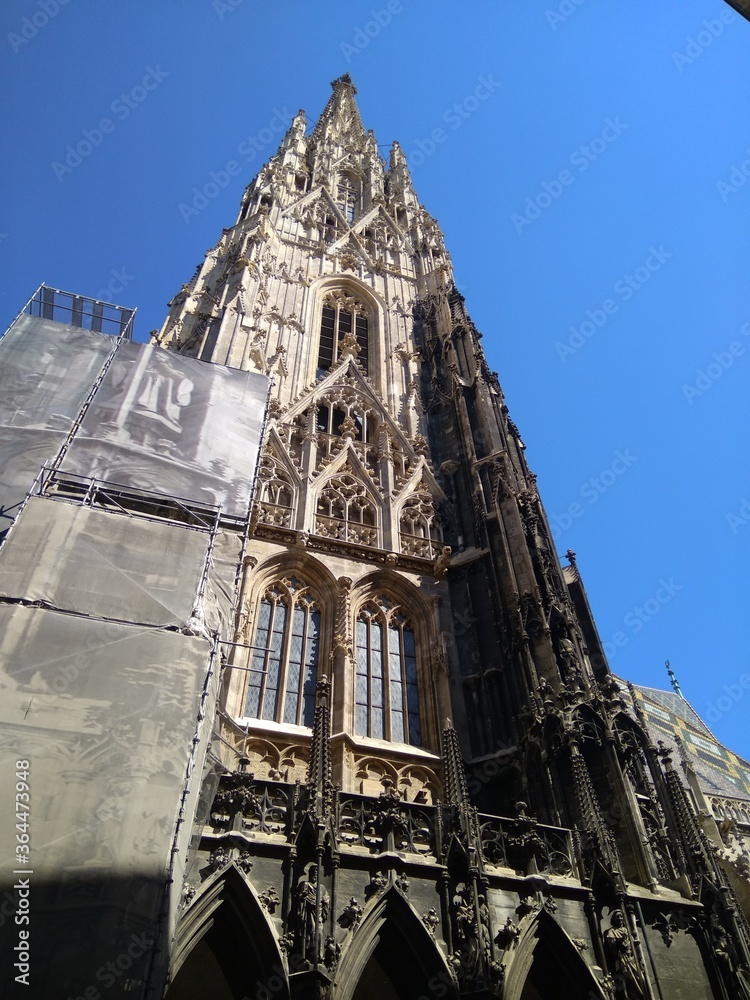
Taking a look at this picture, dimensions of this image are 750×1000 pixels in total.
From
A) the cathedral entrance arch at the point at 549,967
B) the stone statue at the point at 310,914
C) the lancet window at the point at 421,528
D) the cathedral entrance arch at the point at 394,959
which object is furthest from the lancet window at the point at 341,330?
the cathedral entrance arch at the point at 549,967

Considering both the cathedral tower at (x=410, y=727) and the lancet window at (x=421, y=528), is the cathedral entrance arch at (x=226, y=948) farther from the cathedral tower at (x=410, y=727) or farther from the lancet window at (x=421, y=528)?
the lancet window at (x=421, y=528)

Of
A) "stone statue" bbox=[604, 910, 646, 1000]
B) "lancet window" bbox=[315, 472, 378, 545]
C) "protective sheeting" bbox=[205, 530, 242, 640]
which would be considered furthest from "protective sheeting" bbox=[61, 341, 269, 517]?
"stone statue" bbox=[604, 910, 646, 1000]

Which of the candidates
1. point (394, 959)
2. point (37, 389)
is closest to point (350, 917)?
point (394, 959)

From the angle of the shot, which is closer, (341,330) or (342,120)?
(341,330)

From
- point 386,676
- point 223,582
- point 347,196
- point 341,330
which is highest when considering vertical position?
point 347,196

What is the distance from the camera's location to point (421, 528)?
58.8 ft

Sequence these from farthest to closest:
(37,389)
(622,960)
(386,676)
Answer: (386,676)
(37,389)
(622,960)

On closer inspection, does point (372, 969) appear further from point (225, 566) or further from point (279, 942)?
point (225, 566)

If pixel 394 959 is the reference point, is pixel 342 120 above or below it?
above

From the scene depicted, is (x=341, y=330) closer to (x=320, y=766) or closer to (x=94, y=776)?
(x=320, y=766)

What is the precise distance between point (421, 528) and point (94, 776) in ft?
35.2

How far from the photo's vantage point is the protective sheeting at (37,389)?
1237 centimetres

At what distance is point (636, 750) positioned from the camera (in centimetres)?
1210

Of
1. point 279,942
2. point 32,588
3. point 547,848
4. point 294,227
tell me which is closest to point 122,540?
point 32,588
